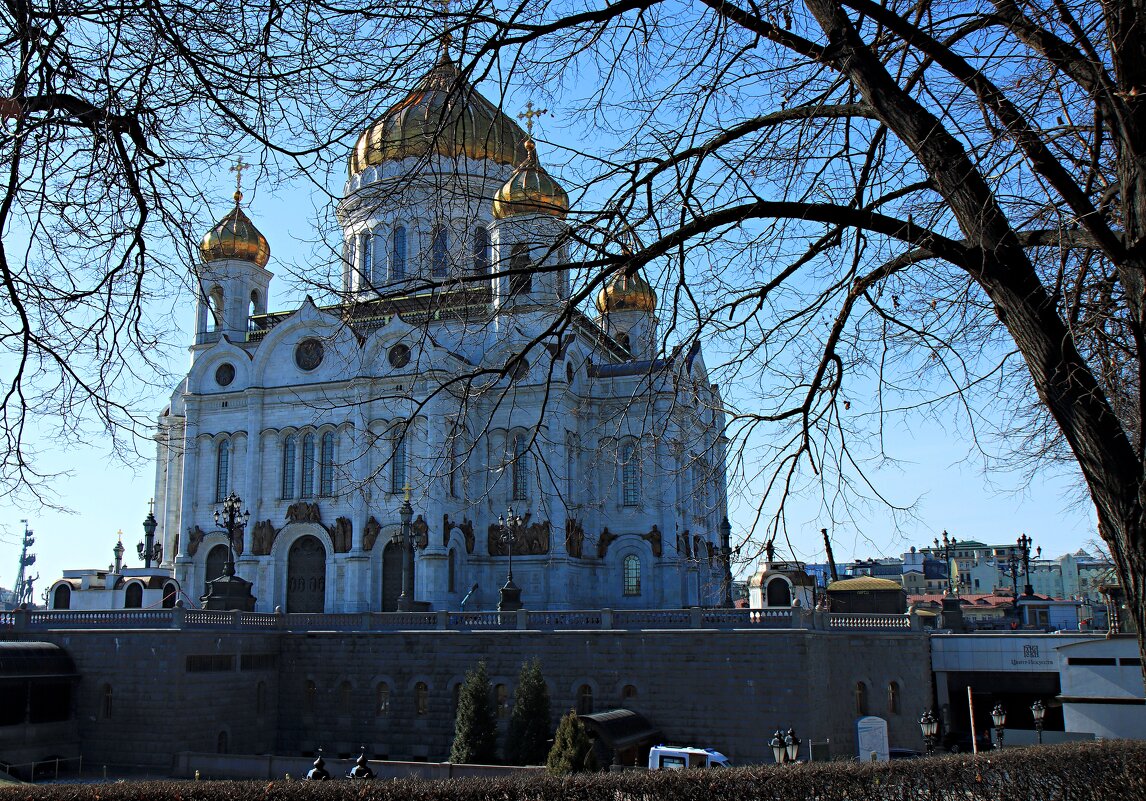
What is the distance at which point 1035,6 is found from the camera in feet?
23.8

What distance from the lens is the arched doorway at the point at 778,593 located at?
39938 mm

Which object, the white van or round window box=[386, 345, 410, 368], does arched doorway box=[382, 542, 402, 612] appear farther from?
the white van

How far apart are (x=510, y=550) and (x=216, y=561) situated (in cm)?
1455

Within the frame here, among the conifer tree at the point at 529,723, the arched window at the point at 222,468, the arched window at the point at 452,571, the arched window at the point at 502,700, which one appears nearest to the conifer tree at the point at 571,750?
the conifer tree at the point at 529,723

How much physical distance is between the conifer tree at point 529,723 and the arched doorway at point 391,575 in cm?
1265

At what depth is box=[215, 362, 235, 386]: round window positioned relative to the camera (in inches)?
1805

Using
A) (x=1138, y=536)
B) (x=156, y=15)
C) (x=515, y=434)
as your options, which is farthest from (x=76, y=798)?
(x=515, y=434)

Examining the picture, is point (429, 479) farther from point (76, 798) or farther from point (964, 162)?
point (76, 798)

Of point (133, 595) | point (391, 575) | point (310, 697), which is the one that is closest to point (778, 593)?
point (391, 575)

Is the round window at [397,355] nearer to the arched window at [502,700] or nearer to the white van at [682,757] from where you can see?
the arched window at [502,700]

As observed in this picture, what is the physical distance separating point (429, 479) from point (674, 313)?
246 cm

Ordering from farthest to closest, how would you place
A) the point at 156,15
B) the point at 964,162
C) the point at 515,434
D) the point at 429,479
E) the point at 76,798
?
the point at 515,434 → the point at 76,798 → the point at 429,479 → the point at 156,15 → the point at 964,162

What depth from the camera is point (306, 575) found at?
139ft

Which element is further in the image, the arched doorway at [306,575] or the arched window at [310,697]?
the arched doorway at [306,575]
